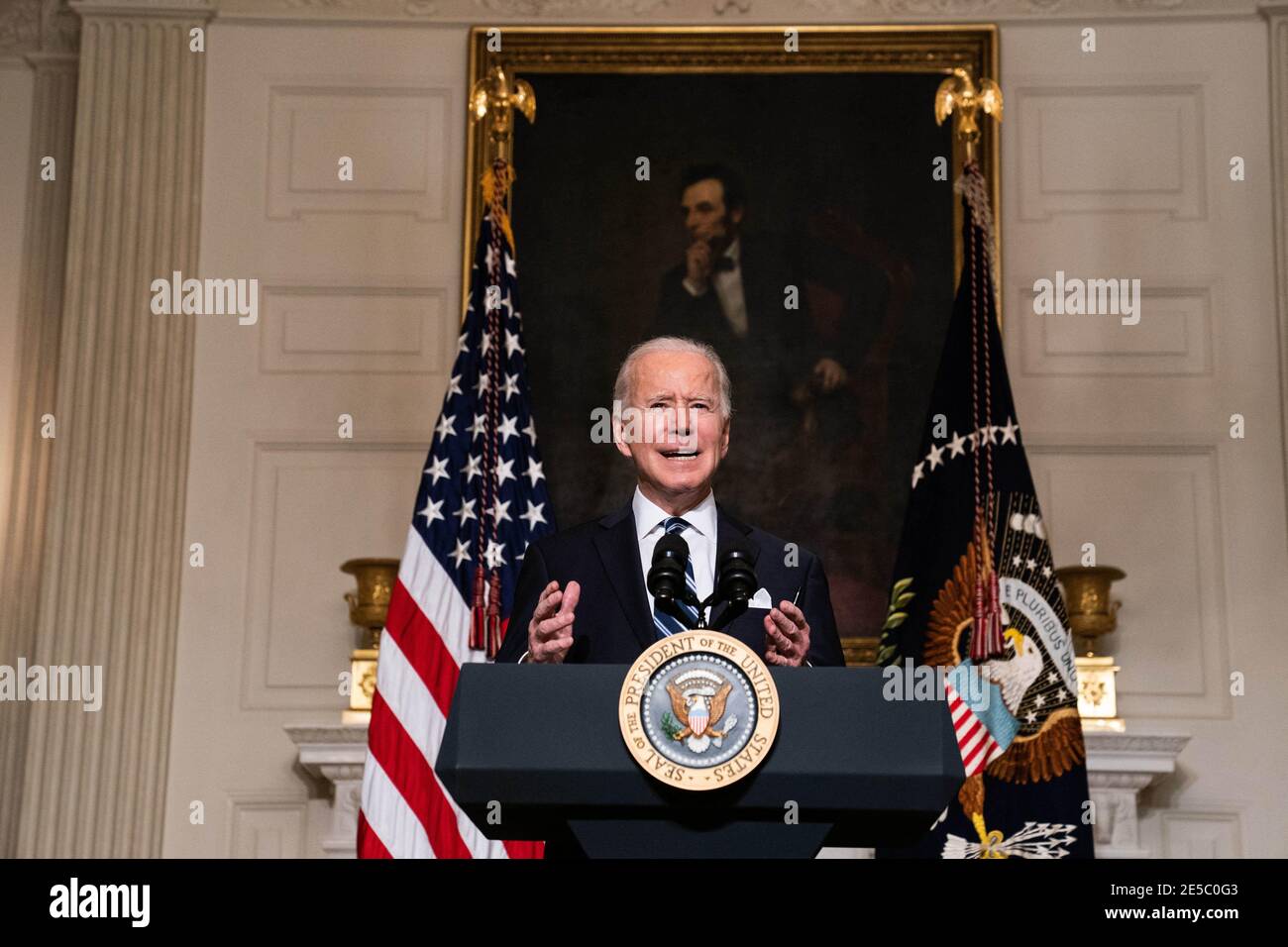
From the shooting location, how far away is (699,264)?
6.68m

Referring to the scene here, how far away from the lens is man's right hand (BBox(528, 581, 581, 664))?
2490 millimetres

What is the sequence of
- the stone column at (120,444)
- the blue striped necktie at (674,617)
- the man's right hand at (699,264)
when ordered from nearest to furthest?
1. the blue striped necktie at (674,617)
2. the stone column at (120,444)
3. the man's right hand at (699,264)

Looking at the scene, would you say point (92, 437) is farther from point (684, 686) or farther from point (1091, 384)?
point (684, 686)

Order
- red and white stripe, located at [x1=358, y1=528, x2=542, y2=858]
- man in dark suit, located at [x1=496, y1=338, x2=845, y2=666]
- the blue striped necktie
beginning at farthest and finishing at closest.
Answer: red and white stripe, located at [x1=358, y1=528, x2=542, y2=858]
man in dark suit, located at [x1=496, y1=338, x2=845, y2=666]
the blue striped necktie

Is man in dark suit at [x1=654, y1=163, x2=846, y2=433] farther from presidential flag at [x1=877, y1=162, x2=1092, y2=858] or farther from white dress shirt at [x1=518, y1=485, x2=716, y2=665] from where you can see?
white dress shirt at [x1=518, y1=485, x2=716, y2=665]

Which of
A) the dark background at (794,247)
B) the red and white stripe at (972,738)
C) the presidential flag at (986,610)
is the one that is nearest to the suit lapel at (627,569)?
the presidential flag at (986,610)

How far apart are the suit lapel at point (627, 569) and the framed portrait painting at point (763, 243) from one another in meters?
3.29

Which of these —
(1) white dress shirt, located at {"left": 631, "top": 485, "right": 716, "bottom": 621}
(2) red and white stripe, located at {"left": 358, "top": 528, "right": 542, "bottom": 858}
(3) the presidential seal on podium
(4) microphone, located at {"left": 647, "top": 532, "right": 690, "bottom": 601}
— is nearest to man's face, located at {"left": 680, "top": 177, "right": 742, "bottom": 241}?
(2) red and white stripe, located at {"left": 358, "top": 528, "right": 542, "bottom": 858}

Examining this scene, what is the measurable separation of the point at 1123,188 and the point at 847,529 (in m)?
1.84

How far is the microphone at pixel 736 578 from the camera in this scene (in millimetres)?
2373

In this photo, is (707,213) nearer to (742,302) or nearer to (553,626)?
(742,302)

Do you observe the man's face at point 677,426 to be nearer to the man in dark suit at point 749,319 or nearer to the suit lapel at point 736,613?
the suit lapel at point 736,613

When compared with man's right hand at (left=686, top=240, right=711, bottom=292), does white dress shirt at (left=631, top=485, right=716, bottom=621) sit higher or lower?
lower

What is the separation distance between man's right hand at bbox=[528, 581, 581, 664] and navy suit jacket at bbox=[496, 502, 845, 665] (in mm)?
281
